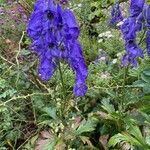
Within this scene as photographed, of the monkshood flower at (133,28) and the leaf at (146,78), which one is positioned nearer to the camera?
the monkshood flower at (133,28)

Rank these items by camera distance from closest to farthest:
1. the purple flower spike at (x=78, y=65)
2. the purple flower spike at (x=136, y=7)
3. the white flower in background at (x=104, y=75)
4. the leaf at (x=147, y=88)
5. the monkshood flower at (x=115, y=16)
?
1. the purple flower spike at (x=78, y=65)
2. the purple flower spike at (x=136, y=7)
3. the leaf at (x=147, y=88)
4. the white flower in background at (x=104, y=75)
5. the monkshood flower at (x=115, y=16)

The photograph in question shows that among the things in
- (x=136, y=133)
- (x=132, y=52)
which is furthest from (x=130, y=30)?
(x=136, y=133)

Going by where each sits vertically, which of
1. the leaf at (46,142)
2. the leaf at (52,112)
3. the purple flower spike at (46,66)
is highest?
the purple flower spike at (46,66)

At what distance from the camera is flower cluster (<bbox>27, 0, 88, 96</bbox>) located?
289 cm

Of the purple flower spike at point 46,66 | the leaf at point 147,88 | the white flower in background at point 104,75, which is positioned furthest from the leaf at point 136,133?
the white flower in background at point 104,75

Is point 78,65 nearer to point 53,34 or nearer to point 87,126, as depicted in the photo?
point 53,34

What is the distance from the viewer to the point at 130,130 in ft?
10.8

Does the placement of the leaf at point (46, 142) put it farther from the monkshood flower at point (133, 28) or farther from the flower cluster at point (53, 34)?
the monkshood flower at point (133, 28)

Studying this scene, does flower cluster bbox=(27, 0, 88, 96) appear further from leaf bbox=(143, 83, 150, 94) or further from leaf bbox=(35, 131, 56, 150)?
leaf bbox=(143, 83, 150, 94)

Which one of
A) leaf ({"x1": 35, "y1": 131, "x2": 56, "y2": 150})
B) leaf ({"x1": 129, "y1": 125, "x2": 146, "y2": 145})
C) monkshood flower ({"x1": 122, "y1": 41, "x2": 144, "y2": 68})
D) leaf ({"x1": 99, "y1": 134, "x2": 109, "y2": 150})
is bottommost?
leaf ({"x1": 99, "y1": 134, "x2": 109, "y2": 150})

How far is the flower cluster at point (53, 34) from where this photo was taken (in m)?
2.89

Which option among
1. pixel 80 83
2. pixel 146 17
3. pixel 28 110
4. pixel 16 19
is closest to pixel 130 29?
pixel 146 17

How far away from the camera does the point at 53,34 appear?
294cm

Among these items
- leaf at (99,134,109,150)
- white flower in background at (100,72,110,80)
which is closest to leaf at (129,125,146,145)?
leaf at (99,134,109,150)
